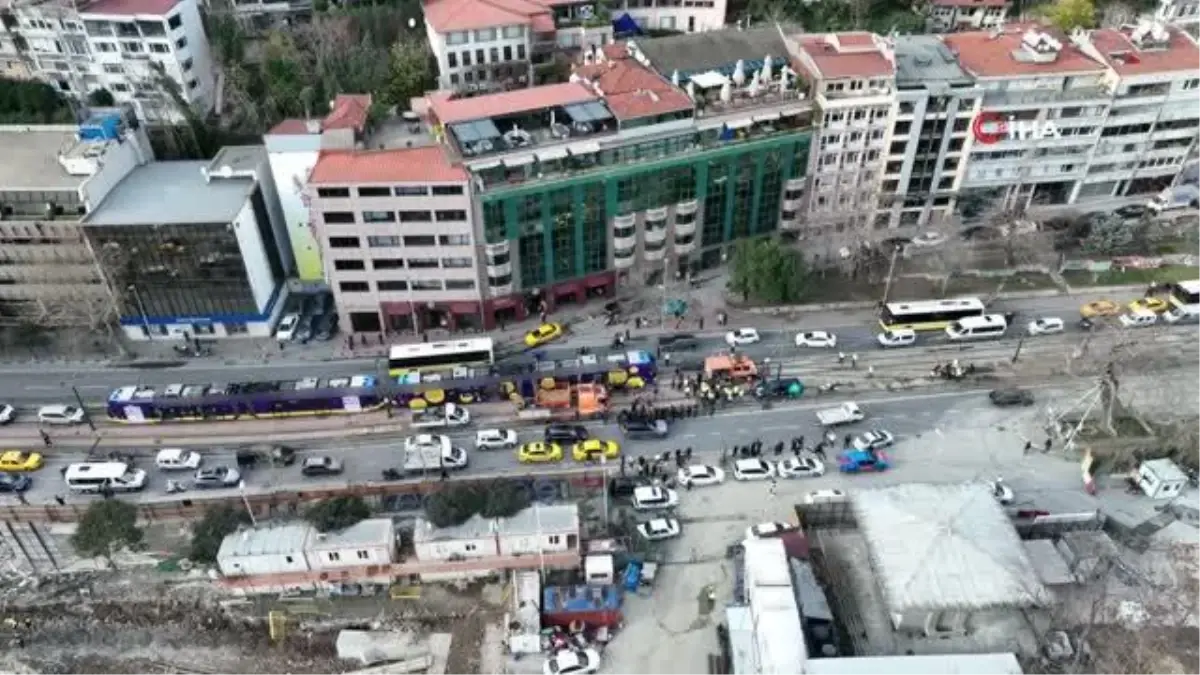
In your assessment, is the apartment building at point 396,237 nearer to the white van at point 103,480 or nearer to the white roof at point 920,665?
the white van at point 103,480

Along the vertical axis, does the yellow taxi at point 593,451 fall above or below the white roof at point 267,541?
below

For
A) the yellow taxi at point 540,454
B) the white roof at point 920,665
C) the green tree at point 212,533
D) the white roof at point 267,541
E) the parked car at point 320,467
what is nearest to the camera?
the white roof at point 920,665

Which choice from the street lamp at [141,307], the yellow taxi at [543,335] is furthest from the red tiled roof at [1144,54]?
the street lamp at [141,307]

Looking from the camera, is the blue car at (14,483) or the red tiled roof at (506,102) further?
the red tiled roof at (506,102)

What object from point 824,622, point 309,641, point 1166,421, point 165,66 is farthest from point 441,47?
point 1166,421

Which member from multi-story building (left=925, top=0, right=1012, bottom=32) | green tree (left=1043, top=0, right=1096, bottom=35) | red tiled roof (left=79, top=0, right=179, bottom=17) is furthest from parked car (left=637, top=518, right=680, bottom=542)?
multi-story building (left=925, top=0, right=1012, bottom=32)

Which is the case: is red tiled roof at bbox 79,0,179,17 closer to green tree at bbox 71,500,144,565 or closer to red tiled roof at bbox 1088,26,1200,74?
→ green tree at bbox 71,500,144,565

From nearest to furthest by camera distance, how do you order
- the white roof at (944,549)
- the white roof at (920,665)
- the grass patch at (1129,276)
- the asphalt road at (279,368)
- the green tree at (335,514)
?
1. the white roof at (920,665)
2. the white roof at (944,549)
3. the green tree at (335,514)
4. the asphalt road at (279,368)
5. the grass patch at (1129,276)

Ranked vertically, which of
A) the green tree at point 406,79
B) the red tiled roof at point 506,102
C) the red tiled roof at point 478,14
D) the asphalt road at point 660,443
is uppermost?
the red tiled roof at point 478,14
